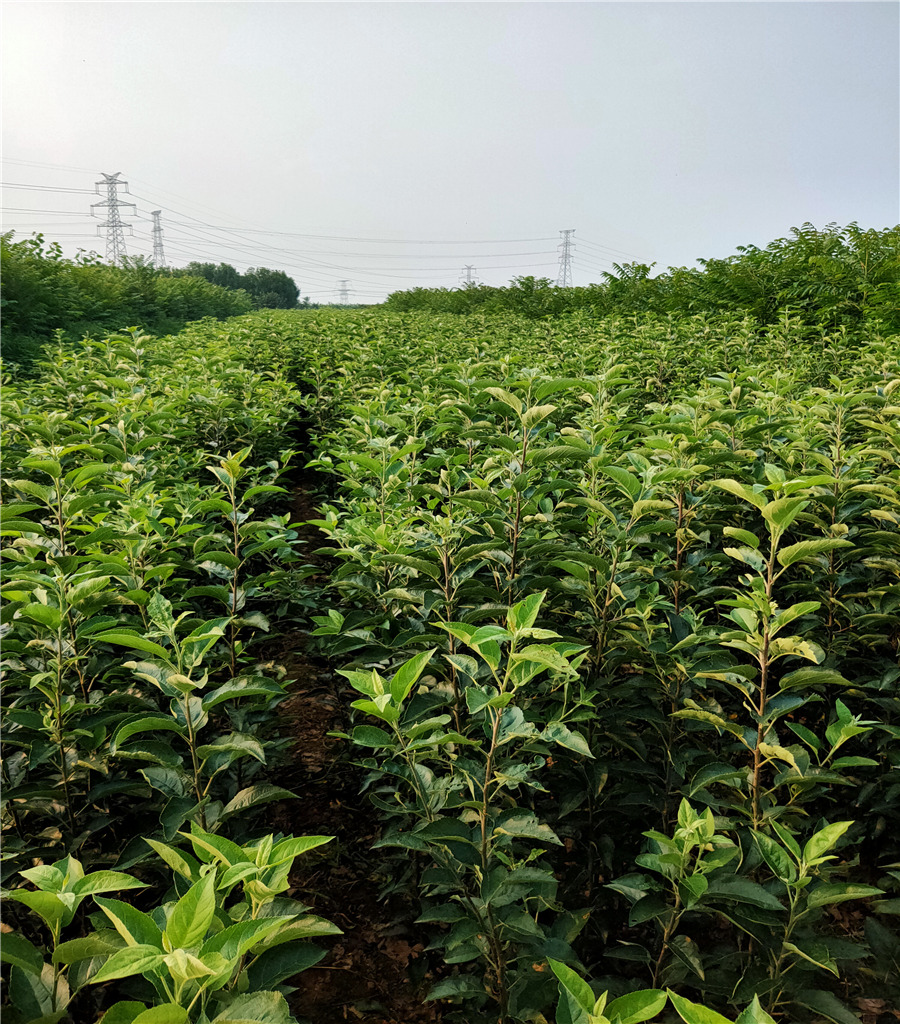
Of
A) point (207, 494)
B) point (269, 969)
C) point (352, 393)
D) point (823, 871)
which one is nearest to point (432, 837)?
point (269, 969)

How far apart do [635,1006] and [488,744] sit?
112 centimetres

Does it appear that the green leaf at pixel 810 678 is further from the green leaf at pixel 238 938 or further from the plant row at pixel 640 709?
the green leaf at pixel 238 938

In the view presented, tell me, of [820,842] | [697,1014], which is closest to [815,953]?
[820,842]

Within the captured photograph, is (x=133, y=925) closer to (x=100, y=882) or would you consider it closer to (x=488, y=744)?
(x=100, y=882)

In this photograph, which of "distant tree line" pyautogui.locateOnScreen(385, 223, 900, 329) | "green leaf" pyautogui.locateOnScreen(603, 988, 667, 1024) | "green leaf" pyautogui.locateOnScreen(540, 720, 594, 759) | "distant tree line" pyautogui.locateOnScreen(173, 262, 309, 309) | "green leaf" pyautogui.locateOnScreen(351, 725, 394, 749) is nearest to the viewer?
"green leaf" pyautogui.locateOnScreen(603, 988, 667, 1024)

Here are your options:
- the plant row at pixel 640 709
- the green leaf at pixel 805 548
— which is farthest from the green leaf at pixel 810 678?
the green leaf at pixel 805 548

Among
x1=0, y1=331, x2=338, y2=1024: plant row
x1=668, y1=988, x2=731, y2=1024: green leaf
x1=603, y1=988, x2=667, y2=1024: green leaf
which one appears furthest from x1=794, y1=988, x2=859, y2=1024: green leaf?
x1=0, y1=331, x2=338, y2=1024: plant row

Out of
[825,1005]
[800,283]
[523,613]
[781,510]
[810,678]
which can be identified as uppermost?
[800,283]

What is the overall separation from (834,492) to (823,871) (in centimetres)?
134

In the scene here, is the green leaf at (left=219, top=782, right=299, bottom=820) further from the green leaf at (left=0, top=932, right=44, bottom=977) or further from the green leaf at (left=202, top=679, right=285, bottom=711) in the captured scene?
the green leaf at (left=0, top=932, right=44, bottom=977)

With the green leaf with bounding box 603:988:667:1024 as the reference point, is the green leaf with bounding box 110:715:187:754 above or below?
above

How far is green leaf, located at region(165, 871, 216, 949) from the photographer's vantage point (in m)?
0.92

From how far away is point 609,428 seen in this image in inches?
107

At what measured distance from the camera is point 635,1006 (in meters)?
0.98
